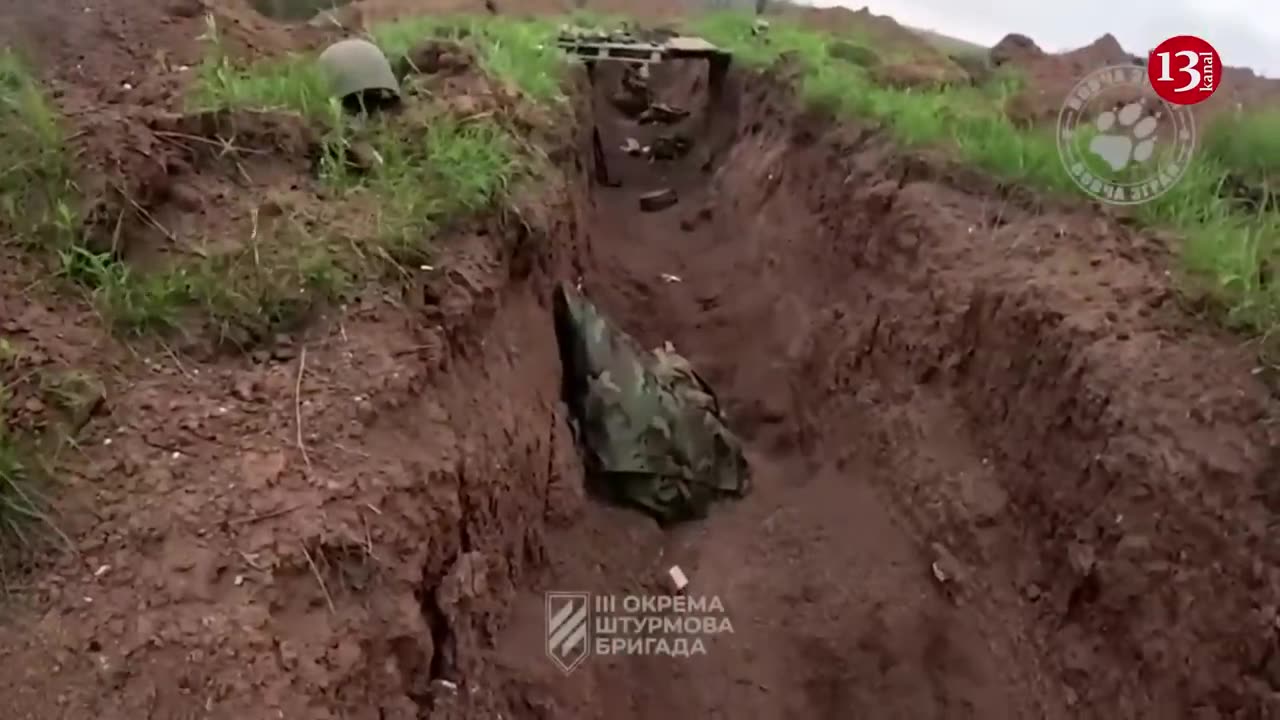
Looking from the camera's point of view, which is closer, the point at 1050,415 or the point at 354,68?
the point at 1050,415

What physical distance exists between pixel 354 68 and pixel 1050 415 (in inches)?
108

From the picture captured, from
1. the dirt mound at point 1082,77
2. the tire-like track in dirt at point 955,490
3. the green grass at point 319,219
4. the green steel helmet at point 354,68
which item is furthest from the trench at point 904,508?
the green steel helmet at point 354,68

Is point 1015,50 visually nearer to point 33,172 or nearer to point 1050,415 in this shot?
point 1050,415

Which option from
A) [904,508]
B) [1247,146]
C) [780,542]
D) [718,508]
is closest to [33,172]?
[718,508]

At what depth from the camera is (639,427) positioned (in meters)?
4.08

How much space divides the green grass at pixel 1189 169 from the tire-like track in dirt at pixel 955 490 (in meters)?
0.13

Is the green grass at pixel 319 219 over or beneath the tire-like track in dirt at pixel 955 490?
over

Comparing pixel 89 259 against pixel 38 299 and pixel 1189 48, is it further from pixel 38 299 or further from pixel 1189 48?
pixel 1189 48

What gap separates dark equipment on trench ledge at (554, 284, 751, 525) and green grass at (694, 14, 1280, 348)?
158 cm

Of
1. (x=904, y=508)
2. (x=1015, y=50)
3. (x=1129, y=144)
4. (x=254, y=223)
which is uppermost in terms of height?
(x=1129, y=144)

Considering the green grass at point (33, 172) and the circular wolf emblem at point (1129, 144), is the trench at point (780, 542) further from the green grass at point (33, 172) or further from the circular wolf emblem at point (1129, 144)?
the green grass at point (33, 172)

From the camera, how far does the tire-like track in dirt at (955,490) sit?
9.25ft

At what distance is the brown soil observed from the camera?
2.23 m

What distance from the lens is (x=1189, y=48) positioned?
3.84 meters
